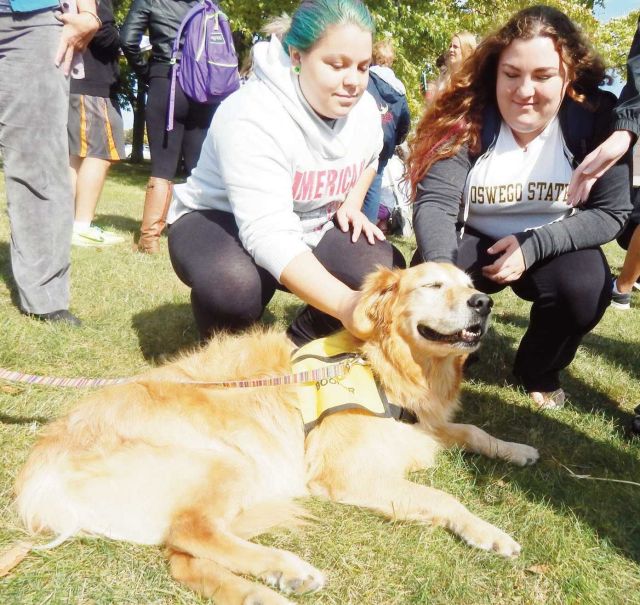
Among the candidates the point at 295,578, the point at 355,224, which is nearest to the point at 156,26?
the point at 355,224

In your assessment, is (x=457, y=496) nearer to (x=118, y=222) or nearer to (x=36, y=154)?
(x=36, y=154)

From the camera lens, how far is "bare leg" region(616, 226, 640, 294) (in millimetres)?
5378

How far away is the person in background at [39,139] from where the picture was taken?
11.0 feet

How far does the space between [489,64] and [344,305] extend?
1.70 metres

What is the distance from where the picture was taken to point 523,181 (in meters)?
3.18

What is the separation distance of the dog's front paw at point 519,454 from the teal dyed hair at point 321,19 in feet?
6.68

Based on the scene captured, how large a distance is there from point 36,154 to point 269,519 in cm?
267

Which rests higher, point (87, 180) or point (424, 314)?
point (424, 314)

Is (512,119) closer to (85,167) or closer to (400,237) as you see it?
(85,167)

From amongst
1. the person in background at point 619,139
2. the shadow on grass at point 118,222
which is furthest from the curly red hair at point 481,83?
the shadow on grass at point 118,222

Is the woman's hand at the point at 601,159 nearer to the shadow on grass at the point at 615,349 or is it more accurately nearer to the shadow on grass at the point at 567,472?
the shadow on grass at the point at 567,472

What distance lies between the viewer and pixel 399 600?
183 cm

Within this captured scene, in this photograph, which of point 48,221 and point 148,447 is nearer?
point 148,447

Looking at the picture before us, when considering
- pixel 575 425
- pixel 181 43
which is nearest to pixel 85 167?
pixel 181 43
